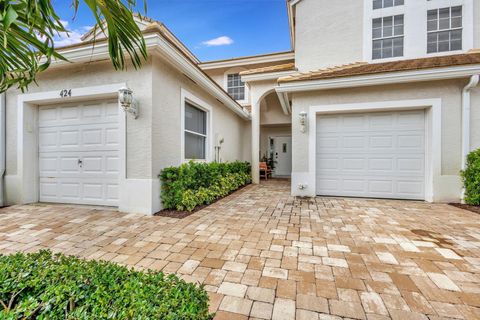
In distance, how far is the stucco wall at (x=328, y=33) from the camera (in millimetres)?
7820

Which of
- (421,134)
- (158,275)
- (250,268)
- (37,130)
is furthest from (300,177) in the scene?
(37,130)

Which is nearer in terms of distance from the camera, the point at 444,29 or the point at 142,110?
the point at 142,110

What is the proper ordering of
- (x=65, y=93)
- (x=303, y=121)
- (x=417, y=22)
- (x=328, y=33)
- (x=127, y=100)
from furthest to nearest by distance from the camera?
(x=328, y=33) < (x=417, y=22) < (x=303, y=121) < (x=65, y=93) < (x=127, y=100)

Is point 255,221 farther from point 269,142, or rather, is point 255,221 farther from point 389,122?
point 269,142

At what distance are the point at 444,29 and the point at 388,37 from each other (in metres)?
1.57

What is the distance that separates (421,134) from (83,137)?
8731mm

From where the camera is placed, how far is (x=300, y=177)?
21.7 feet

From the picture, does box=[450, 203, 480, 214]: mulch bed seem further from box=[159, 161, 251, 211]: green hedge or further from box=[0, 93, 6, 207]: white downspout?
box=[0, 93, 6, 207]: white downspout

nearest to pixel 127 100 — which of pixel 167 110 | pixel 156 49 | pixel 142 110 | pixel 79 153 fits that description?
pixel 142 110

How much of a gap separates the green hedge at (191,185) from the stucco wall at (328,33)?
565 cm

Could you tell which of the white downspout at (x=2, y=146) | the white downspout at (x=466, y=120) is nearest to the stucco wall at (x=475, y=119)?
the white downspout at (x=466, y=120)

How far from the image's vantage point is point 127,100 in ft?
14.5

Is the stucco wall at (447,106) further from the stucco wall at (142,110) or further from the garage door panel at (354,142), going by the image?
the stucco wall at (142,110)

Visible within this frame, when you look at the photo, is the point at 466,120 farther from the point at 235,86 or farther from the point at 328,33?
the point at 235,86
